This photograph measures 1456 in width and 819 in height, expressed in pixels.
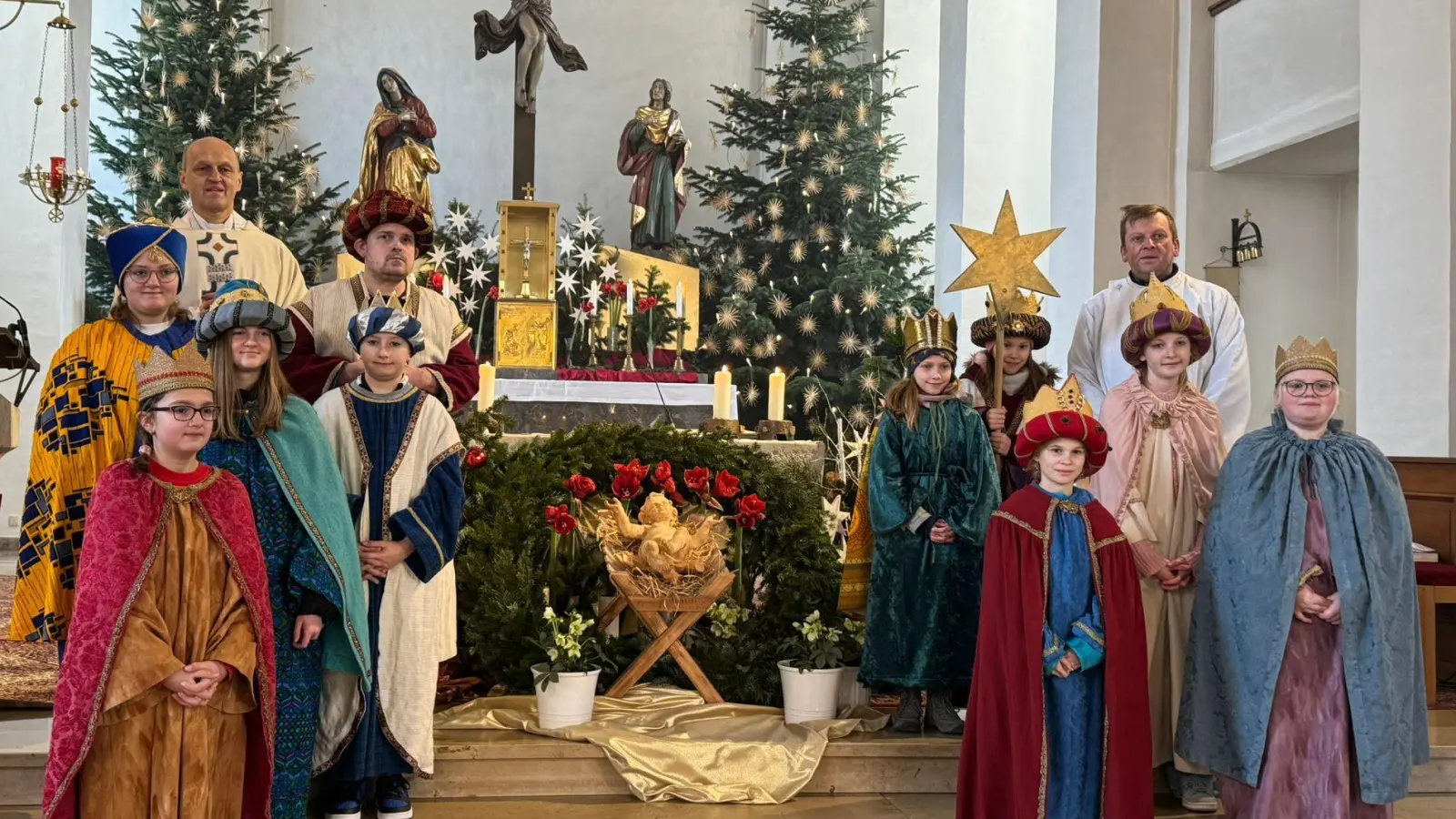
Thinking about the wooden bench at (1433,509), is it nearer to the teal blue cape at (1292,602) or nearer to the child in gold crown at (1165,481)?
the child in gold crown at (1165,481)

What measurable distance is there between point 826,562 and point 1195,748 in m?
1.75

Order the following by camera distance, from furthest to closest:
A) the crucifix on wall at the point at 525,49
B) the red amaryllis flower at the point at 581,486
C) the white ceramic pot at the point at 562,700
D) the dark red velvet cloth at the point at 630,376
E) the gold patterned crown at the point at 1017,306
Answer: the crucifix on wall at the point at 525,49 → the dark red velvet cloth at the point at 630,376 → the red amaryllis flower at the point at 581,486 → the gold patterned crown at the point at 1017,306 → the white ceramic pot at the point at 562,700

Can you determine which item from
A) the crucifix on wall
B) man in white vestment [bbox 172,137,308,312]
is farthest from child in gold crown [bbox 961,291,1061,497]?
the crucifix on wall

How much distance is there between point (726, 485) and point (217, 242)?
83.9 inches

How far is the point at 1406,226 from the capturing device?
7242 mm

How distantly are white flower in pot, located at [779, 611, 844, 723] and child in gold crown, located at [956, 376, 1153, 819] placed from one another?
1.03 metres

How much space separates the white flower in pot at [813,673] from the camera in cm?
484

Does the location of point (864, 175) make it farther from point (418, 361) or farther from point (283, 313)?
point (283, 313)

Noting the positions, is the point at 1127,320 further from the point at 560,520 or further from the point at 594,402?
the point at 594,402

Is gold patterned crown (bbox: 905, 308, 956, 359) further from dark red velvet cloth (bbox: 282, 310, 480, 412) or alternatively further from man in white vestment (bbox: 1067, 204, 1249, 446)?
dark red velvet cloth (bbox: 282, 310, 480, 412)

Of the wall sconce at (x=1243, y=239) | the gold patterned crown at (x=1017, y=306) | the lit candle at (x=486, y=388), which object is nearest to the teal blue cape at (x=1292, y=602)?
the gold patterned crown at (x=1017, y=306)

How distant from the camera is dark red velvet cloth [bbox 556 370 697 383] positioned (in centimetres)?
902

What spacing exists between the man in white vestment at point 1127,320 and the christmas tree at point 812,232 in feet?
23.7

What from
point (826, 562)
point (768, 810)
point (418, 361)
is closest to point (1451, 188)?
point (826, 562)
